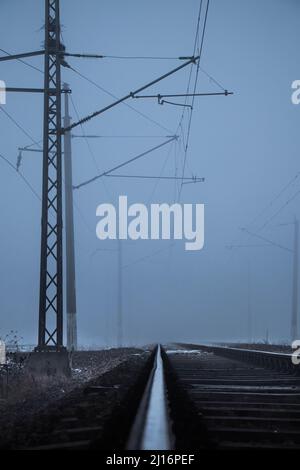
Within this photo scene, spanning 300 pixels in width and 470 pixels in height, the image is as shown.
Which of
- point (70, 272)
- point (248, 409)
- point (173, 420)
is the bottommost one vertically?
point (248, 409)

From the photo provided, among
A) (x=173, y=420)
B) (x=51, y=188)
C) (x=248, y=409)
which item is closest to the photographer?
(x=173, y=420)

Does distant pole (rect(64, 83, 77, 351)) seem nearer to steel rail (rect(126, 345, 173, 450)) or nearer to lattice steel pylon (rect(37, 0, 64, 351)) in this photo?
lattice steel pylon (rect(37, 0, 64, 351))

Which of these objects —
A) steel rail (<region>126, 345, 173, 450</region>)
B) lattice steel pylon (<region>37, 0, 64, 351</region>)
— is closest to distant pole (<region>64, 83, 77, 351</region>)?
lattice steel pylon (<region>37, 0, 64, 351</region>)

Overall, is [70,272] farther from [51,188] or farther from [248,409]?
[248,409]

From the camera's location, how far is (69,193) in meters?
25.1

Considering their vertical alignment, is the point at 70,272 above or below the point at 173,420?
above

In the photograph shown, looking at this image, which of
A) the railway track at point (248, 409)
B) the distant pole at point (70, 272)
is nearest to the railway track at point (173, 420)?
the railway track at point (248, 409)

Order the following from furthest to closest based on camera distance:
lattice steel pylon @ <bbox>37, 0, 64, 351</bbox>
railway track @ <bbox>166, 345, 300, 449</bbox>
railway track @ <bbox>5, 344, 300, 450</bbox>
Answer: lattice steel pylon @ <bbox>37, 0, 64, 351</bbox>
railway track @ <bbox>166, 345, 300, 449</bbox>
railway track @ <bbox>5, 344, 300, 450</bbox>

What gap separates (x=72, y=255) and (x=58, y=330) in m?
8.03

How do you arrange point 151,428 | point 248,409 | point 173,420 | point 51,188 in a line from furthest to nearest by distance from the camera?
point 51,188 < point 248,409 < point 173,420 < point 151,428

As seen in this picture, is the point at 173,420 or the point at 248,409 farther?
the point at 248,409

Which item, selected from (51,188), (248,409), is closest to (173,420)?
(248,409)

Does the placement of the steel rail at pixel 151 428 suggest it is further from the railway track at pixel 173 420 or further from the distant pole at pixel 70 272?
the distant pole at pixel 70 272
